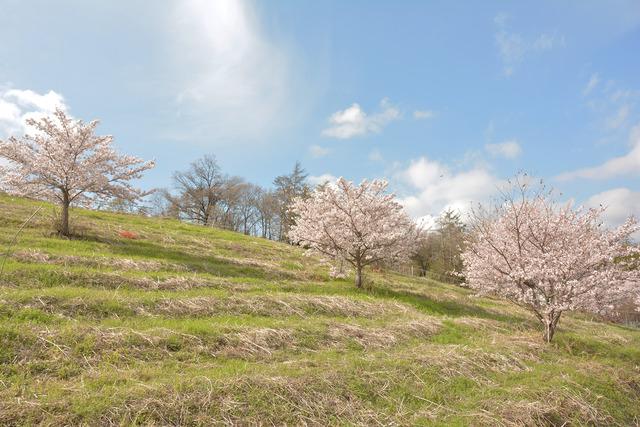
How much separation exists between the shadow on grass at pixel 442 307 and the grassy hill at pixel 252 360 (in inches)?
105

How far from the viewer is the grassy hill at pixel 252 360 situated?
221 inches

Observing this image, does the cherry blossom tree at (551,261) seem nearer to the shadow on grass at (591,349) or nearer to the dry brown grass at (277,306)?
the shadow on grass at (591,349)

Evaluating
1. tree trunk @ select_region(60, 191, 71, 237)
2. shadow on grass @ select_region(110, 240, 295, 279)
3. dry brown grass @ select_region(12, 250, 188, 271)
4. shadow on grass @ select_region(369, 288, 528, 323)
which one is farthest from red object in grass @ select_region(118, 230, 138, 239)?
shadow on grass @ select_region(369, 288, 528, 323)

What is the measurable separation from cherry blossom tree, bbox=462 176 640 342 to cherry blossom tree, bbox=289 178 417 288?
4368 millimetres

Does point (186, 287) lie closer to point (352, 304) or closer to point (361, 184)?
point (352, 304)

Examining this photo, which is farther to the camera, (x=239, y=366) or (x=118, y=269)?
(x=118, y=269)

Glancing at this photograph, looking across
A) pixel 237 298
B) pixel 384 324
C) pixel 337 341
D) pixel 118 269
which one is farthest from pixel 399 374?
pixel 118 269

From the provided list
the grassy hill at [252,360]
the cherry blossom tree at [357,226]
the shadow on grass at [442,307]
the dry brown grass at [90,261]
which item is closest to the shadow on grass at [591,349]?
the grassy hill at [252,360]

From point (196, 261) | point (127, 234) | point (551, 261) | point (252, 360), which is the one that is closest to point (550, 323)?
point (551, 261)

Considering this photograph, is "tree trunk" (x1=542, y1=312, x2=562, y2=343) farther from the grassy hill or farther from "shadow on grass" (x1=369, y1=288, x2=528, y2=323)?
"shadow on grass" (x1=369, y1=288, x2=528, y2=323)

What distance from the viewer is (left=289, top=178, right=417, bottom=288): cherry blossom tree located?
1795 centimetres

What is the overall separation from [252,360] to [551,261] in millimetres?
9708

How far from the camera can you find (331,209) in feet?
60.8

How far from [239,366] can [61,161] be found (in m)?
14.6
